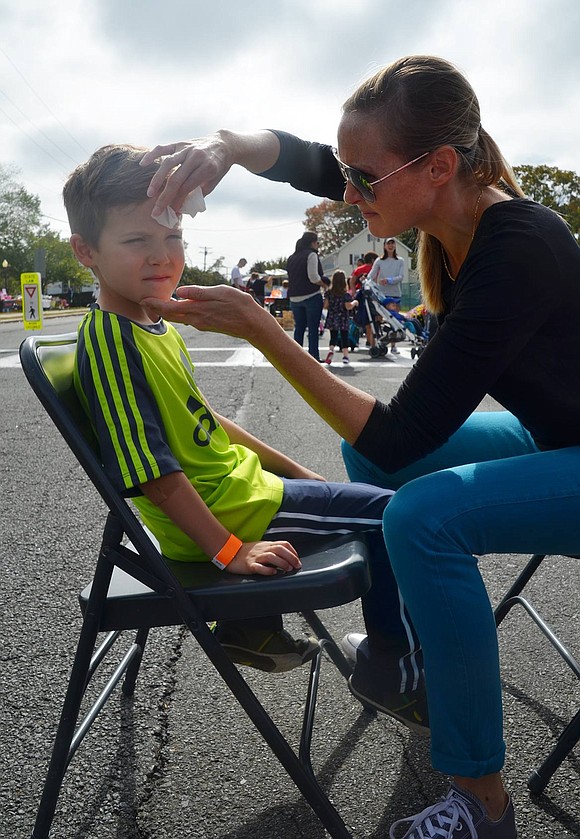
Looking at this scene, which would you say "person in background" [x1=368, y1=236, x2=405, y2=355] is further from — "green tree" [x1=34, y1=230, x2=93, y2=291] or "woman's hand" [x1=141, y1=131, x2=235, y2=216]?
"green tree" [x1=34, y1=230, x2=93, y2=291]

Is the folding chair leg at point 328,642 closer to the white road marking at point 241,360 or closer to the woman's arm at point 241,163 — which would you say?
the woman's arm at point 241,163

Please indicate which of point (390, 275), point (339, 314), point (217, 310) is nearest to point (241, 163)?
point (217, 310)

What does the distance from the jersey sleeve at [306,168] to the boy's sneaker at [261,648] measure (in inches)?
53.2

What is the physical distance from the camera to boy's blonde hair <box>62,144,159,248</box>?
1.72 m

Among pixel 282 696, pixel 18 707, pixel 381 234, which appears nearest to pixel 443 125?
pixel 381 234

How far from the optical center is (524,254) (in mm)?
1528

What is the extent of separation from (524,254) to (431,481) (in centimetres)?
48

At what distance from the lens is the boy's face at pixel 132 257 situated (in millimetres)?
1732

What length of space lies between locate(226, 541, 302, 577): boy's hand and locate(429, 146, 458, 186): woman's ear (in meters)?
0.85

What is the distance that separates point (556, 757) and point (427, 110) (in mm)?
1399

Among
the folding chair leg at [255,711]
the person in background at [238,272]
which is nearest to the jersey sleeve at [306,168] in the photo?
the folding chair leg at [255,711]

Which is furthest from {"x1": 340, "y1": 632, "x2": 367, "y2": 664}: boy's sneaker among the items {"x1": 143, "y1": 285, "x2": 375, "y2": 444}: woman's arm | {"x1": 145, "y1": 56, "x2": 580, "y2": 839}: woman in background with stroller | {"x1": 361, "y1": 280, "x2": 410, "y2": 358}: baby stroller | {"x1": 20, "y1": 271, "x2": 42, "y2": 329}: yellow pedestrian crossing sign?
{"x1": 20, "y1": 271, "x2": 42, "y2": 329}: yellow pedestrian crossing sign

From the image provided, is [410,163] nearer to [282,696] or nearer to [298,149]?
[298,149]

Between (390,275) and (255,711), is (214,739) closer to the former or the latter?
(255,711)
